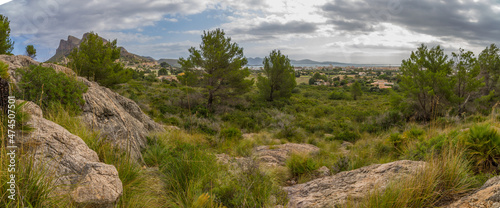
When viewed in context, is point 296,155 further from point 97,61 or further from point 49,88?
point 97,61

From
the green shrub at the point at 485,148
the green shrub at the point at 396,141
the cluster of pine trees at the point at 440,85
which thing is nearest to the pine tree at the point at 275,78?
the cluster of pine trees at the point at 440,85

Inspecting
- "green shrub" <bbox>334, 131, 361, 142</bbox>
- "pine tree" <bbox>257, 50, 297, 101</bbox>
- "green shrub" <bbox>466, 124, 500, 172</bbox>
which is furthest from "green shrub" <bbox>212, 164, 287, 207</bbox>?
"pine tree" <bbox>257, 50, 297, 101</bbox>

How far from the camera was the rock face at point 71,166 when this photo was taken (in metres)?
2.15

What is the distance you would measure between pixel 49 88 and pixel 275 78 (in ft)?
77.7

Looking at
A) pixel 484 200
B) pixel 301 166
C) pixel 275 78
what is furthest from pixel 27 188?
pixel 275 78

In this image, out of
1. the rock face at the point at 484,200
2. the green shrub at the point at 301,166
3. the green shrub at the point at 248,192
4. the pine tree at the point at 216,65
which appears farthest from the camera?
the pine tree at the point at 216,65

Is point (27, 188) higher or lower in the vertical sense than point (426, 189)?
higher

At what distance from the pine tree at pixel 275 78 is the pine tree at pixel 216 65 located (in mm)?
6398

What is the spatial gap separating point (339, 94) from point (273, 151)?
110 ft

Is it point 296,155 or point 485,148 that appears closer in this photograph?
point 485,148

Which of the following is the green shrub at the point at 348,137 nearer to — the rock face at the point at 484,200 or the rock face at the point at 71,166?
the rock face at the point at 484,200

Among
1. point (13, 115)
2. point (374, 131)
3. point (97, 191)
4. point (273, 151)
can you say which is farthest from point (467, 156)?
point (374, 131)

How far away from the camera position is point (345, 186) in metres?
3.41

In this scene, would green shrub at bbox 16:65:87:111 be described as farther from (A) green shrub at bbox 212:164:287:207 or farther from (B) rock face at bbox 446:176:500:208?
(B) rock face at bbox 446:176:500:208
